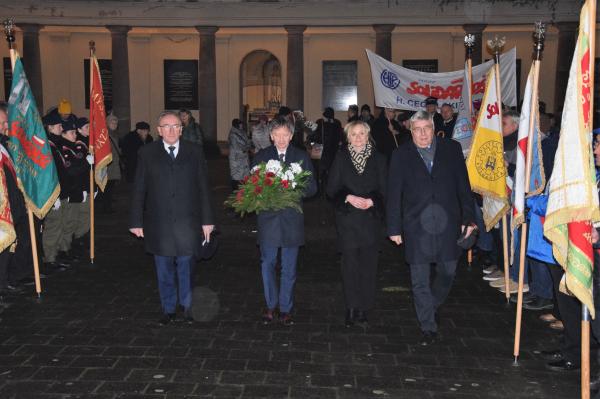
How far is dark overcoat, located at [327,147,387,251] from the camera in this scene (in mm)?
6457

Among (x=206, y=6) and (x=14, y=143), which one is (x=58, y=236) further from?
(x=206, y=6)

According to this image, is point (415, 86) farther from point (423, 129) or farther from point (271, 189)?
point (271, 189)

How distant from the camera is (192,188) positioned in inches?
258

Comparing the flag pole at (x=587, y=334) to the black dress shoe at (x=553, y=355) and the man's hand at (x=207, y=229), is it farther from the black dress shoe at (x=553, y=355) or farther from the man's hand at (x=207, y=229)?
the man's hand at (x=207, y=229)

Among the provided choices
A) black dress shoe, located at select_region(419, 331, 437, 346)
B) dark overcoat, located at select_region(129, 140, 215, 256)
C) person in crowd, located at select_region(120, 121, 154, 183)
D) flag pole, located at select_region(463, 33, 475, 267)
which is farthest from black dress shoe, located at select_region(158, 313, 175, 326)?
person in crowd, located at select_region(120, 121, 154, 183)

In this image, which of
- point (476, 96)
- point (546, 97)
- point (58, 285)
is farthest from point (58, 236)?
point (546, 97)

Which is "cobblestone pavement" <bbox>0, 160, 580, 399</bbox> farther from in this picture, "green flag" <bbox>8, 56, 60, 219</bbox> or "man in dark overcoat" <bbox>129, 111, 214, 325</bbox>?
"green flag" <bbox>8, 56, 60, 219</bbox>

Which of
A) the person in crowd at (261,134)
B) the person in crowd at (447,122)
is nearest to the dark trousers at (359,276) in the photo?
the person in crowd at (447,122)

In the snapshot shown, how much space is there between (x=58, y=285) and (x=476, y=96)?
846 cm

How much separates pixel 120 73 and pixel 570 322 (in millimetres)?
22215

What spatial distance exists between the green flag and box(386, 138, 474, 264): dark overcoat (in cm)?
408

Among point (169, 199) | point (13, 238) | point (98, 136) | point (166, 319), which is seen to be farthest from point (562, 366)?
point (98, 136)

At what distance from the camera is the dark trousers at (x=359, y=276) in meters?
6.59

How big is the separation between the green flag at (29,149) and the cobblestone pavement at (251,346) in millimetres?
1100
